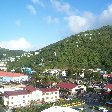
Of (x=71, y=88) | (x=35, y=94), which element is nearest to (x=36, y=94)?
(x=35, y=94)

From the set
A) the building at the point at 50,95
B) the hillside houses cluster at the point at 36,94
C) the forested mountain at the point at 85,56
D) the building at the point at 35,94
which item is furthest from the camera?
the forested mountain at the point at 85,56

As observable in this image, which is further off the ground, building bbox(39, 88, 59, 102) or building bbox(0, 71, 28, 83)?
building bbox(0, 71, 28, 83)

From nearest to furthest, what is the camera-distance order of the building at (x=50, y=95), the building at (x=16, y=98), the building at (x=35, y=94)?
the building at (x=16, y=98) → the building at (x=35, y=94) → the building at (x=50, y=95)

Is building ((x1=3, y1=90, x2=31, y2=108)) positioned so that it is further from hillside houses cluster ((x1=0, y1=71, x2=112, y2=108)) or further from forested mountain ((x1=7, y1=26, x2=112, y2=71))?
forested mountain ((x1=7, y1=26, x2=112, y2=71))

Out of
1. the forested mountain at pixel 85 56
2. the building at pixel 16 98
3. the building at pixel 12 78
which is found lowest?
the building at pixel 16 98

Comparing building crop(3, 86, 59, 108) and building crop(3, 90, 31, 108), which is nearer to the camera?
building crop(3, 90, 31, 108)

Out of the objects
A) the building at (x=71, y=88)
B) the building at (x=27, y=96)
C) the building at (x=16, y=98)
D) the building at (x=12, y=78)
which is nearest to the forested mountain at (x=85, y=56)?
the building at (x=12, y=78)

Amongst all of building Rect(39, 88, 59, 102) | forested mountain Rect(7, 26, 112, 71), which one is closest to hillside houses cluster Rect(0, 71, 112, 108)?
building Rect(39, 88, 59, 102)

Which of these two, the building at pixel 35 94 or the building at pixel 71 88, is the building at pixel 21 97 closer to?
the building at pixel 35 94

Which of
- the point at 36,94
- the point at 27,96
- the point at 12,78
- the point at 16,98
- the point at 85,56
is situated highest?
the point at 85,56

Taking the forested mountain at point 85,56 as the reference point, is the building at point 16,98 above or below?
below

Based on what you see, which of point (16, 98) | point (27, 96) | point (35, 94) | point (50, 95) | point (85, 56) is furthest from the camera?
point (85, 56)

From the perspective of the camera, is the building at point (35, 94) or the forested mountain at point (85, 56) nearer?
the building at point (35, 94)

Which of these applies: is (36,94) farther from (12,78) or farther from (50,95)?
(12,78)
